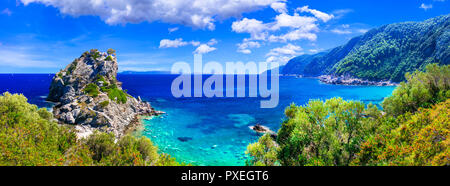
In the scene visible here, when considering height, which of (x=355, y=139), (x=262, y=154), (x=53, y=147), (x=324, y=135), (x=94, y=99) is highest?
(x=94, y=99)

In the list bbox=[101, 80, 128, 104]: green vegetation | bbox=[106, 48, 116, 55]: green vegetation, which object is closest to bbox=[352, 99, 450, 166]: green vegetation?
bbox=[101, 80, 128, 104]: green vegetation

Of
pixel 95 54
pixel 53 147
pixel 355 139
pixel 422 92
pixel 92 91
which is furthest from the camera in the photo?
pixel 95 54

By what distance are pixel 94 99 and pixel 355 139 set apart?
216 feet

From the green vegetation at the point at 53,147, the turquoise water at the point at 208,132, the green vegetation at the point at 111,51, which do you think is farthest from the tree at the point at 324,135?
the green vegetation at the point at 111,51

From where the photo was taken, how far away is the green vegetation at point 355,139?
2042 centimetres

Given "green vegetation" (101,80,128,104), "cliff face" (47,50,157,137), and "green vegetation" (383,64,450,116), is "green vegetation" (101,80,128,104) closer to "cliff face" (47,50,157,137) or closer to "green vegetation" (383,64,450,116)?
"cliff face" (47,50,157,137)

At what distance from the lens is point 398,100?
40781 mm

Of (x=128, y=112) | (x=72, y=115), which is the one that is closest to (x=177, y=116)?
(x=128, y=112)

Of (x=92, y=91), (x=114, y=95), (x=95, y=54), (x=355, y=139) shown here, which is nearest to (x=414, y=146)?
(x=355, y=139)

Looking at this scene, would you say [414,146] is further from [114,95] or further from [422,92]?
[114,95]

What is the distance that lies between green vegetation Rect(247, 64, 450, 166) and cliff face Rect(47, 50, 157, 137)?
41.3m

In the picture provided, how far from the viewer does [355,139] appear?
89.8 feet

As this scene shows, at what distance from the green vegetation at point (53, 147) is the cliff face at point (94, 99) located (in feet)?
47.4
